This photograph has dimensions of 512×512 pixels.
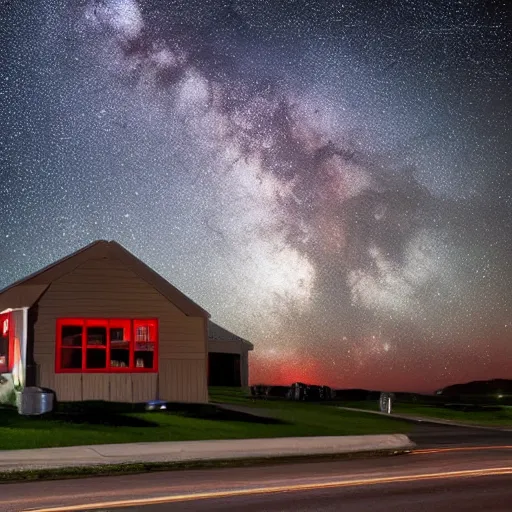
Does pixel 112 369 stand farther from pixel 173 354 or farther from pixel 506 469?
pixel 506 469

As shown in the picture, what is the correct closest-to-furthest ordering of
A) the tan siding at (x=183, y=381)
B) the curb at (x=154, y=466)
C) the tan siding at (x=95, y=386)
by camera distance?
the curb at (x=154, y=466)
the tan siding at (x=95, y=386)
the tan siding at (x=183, y=381)

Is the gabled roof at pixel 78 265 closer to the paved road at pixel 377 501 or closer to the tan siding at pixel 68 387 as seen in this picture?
the tan siding at pixel 68 387

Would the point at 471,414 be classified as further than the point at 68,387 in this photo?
Yes

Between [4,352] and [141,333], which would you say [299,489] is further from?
[4,352]

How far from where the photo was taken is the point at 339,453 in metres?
17.3

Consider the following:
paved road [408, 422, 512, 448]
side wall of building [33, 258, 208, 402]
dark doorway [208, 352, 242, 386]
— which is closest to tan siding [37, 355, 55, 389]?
side wall of building [33, 258, 208, 402]

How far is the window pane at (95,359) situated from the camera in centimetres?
2700

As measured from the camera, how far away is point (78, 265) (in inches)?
1067

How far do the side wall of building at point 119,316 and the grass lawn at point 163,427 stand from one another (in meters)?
1.80

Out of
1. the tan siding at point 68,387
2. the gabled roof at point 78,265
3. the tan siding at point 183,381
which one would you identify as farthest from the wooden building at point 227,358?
the tan siding at point 68,387

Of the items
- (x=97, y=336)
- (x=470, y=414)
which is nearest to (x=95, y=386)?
(x=97, y=336)

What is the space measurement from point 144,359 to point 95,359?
1.60 meters

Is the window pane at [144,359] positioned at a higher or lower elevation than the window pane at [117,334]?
lower

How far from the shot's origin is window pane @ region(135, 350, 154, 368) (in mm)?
27609
